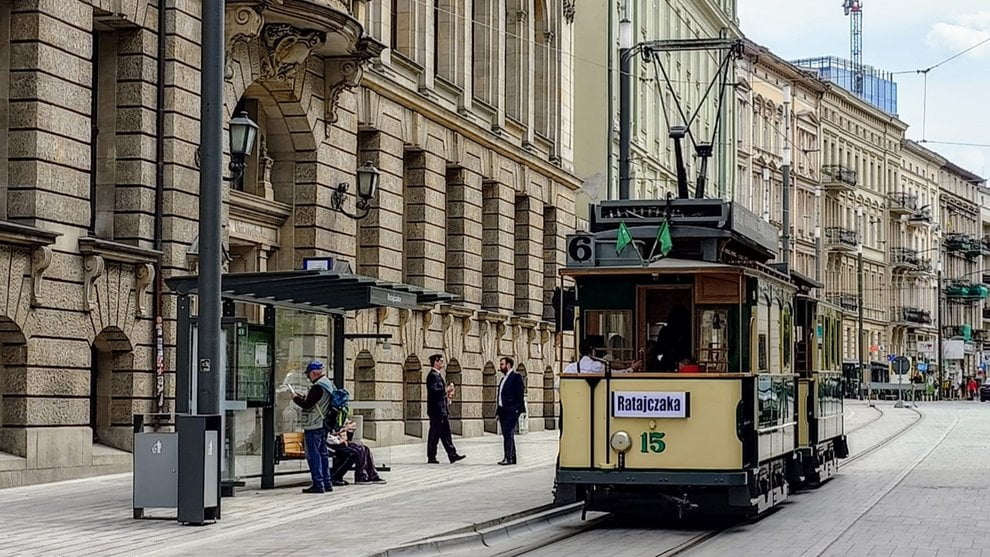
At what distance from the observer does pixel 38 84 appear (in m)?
23.1

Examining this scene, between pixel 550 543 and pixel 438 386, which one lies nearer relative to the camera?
pixel 550 543

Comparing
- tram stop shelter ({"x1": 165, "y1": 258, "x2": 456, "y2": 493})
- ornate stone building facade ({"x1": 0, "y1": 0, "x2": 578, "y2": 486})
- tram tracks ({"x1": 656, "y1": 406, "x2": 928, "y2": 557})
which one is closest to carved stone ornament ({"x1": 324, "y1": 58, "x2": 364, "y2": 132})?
ornate stone building facade ({"x1": 0, "y1": 0, "x2": 578, "y2": 486})

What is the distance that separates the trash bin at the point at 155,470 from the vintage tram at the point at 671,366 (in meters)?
3.97

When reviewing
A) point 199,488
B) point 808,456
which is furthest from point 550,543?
point 808,456

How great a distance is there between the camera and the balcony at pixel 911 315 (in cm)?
12081

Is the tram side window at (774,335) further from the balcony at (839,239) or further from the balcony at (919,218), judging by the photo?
the balcony at (919,218)

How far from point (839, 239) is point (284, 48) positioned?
80892mm

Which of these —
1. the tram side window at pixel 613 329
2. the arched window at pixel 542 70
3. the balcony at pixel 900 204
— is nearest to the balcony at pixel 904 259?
the balcony at pixel 900 204

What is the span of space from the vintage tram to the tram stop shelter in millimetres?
3512

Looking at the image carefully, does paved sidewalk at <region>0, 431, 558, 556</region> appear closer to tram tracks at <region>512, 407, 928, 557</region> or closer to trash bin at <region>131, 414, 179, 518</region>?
trash bin at <region>131, 414, 179, 518</region>

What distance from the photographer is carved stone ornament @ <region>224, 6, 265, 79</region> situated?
27406 mm

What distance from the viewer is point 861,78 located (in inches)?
5551

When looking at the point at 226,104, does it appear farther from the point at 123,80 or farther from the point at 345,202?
the point at 345,202

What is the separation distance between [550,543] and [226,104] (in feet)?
41.5
